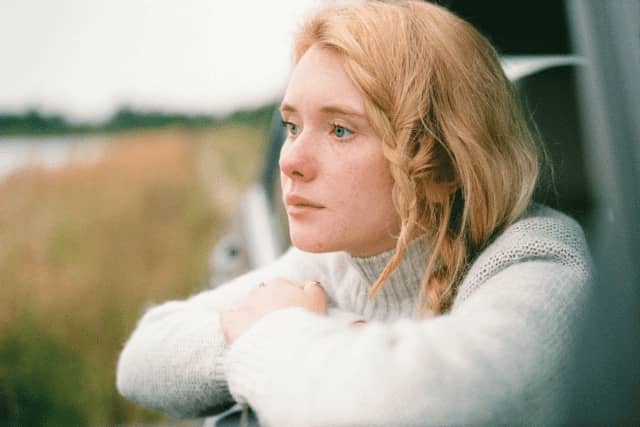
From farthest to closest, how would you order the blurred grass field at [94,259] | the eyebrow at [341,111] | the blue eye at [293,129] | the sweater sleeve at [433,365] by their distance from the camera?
1. the blurred grass field at [94,259]
2. the blue eye at [293,129]
3. the eyebrow at [341,111]
4. the sweater sleeve at [433,365]

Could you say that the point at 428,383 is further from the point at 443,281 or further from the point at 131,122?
the point at 131,122

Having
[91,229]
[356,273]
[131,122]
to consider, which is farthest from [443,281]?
[131,122]

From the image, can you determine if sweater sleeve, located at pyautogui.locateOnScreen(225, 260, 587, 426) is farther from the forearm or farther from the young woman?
the forearm

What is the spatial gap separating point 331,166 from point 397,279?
11.8 inches

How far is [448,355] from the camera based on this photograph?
30.8 inches

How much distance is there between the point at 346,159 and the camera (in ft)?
3.63

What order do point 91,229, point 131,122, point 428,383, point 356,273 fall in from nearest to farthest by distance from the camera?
point 428,383 < point 356,273 < point 91,229 < point 131,122

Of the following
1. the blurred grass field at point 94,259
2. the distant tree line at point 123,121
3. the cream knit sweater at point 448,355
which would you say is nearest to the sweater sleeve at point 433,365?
the cream knit sweater at point 448,355

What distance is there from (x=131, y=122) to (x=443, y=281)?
14.9 feet

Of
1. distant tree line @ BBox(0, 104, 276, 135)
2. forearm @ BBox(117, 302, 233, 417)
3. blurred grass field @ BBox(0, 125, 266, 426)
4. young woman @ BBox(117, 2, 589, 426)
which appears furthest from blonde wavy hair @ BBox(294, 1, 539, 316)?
distant tree line @ BBox(0, 104, 276, 135)

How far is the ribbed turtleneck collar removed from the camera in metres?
1.22

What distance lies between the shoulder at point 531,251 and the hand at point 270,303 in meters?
0.26

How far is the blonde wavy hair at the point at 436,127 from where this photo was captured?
1101mm

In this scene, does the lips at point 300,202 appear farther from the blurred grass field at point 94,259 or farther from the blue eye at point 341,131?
the blurred grass field at point 94,259
